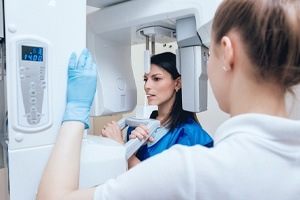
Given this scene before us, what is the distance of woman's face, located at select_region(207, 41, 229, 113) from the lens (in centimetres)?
61

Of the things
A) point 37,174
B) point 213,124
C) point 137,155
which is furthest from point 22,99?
point 213,124

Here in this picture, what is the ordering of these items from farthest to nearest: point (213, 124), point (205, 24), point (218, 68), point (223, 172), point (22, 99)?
point (213, 124), point (205, 24), point (22, 99), point (218, 68), point (223, 172)

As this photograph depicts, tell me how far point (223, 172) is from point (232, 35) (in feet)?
0.87

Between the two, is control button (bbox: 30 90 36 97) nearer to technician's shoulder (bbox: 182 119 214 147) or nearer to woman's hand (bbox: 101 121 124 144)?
woman's hand (bbox: 101 121 124 144)

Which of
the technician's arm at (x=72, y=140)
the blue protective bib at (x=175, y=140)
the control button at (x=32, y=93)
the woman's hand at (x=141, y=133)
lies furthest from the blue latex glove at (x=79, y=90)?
the blue protective bib at (x=175, y=140)

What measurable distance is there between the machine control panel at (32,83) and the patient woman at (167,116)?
64cm

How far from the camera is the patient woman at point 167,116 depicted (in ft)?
4.97

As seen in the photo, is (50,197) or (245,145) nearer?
(245,145)

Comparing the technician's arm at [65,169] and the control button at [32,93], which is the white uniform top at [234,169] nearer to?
the technician's arm at [65,169]

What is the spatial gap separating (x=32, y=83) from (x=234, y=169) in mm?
561

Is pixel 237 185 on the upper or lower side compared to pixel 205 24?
lower

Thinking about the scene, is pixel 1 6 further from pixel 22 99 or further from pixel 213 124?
pixel 213 124

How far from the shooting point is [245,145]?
50 centimetres

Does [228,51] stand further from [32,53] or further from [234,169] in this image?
[32,53]
